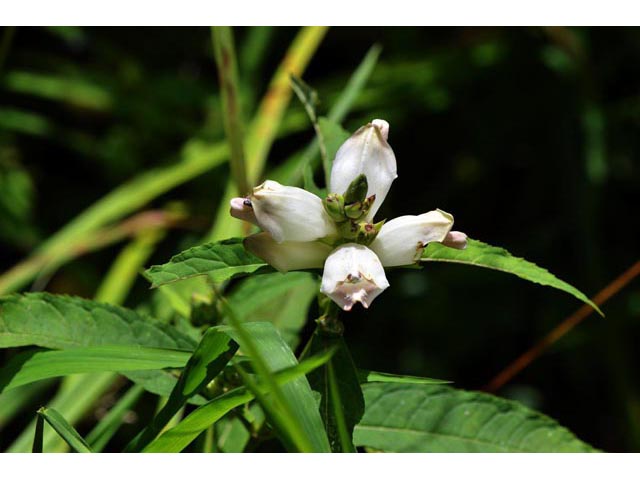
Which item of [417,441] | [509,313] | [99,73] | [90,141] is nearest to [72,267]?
[90,141]

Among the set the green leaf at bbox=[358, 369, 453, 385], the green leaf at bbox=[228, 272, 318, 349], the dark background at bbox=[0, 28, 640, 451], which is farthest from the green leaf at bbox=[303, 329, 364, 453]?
the dark background at bbox=[0, 28, 640, 451]

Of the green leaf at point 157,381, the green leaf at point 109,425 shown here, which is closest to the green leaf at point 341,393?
the green leaf at point 157,381

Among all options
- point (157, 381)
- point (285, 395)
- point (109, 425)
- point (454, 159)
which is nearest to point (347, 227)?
point (285, 395)

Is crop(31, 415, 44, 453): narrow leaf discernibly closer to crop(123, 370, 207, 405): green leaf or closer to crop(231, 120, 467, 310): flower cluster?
crop(123, 370, 207, 405): green leaf

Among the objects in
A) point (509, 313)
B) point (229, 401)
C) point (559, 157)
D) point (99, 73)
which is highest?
point (99, 73)

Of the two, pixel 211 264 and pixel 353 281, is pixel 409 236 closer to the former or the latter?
pixel 353 281

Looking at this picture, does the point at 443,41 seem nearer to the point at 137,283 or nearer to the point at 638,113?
the point at 638,113

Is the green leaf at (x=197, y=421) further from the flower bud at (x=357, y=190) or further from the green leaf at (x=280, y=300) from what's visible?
the green leaf at (x=280, y=300)
